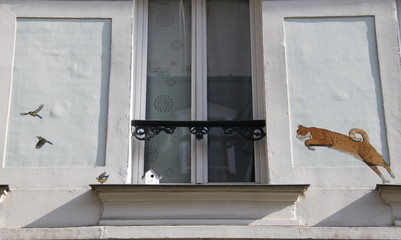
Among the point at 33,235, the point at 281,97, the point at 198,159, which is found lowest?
the point at 33,235

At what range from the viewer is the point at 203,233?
6504 mm

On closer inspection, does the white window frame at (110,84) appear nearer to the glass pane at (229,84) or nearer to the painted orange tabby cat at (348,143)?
the glass pane at (229,84)

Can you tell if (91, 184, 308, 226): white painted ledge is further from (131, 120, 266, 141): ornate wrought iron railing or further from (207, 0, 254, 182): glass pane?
(131, 120, 266, 141): ornate wrought iron railing

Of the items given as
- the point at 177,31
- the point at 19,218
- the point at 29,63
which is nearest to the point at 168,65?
the point at 177,31

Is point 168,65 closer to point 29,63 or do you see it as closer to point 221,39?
point 221,39

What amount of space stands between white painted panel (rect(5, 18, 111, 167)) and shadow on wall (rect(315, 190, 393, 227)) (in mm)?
2248

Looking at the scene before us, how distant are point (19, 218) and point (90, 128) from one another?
3.63ft

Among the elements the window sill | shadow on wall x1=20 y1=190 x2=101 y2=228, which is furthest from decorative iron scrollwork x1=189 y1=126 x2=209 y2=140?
the window sill

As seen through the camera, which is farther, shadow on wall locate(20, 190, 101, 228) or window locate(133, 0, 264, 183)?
window locate(133, 0, 264, 183)

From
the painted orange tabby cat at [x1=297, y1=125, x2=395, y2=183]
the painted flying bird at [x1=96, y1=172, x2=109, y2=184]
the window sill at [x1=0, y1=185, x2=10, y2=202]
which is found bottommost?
the window sill at [x1=0, y1=185, x2=10, y2=202]

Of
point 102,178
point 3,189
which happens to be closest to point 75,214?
point 102,178

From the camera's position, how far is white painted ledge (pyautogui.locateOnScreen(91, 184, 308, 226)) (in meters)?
6.63

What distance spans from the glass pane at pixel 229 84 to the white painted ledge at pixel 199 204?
19.9 inches

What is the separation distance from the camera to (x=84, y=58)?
732 centimetres
